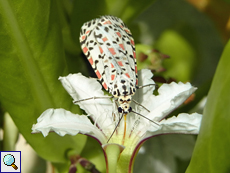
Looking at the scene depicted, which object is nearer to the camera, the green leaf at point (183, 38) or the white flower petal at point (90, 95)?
the white flower petal at point (90, 95)

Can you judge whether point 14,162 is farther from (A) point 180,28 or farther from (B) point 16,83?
(A) point 180,28

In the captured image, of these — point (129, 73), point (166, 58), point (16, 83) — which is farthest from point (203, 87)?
point (16, 83)

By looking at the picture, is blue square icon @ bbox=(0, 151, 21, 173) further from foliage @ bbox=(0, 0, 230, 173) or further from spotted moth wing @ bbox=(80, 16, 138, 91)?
spotted moth wing @ bbox=(80, 16, 138, 91)

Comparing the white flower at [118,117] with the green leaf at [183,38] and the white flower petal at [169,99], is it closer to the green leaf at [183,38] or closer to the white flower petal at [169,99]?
the white flower petal at [169,99]

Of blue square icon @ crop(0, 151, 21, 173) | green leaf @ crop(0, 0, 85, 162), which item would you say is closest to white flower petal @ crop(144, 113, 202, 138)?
green leaf @ crop(0, 0, 85, 162)

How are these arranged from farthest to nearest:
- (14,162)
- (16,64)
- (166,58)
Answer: (166,58), (14,162), (16,64)

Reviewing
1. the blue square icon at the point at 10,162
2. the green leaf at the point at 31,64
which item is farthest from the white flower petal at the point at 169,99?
the blue square icon at the point at 10,162
